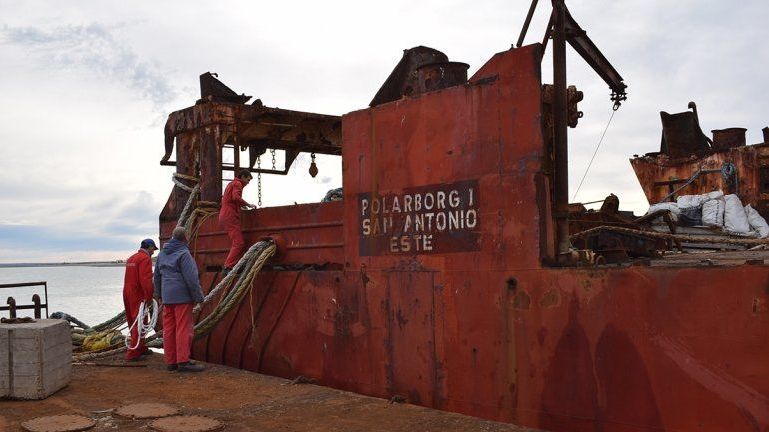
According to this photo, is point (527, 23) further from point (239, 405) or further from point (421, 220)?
point (239, 405)

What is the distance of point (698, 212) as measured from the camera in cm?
755

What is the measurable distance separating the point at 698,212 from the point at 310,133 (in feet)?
17.6

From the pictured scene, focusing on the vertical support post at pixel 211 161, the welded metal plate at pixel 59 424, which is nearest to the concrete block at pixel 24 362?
the welded metal plate at pixel 59 424

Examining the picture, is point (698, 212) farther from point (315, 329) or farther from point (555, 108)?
point (315, 329)

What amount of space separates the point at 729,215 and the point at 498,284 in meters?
3.70

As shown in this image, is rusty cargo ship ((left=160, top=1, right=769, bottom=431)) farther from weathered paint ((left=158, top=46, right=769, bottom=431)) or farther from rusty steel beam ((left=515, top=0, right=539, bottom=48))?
rusty steel beam ((left=515, top=0, right=539, bottom=48))

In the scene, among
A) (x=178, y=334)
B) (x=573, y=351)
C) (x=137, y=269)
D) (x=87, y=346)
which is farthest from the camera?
(x=87, y=346)

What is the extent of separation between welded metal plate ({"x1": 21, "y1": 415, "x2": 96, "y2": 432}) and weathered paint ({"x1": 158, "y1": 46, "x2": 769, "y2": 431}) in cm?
230

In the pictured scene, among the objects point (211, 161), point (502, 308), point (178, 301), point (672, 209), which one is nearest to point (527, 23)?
point (502, 308)

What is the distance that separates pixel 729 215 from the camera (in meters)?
7.31

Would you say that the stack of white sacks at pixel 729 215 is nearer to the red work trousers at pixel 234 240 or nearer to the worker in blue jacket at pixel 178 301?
the red work trousers at pixel 234 240

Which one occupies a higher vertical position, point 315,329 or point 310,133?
point 310,133

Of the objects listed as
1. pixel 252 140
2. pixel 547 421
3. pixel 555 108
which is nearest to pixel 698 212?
pixel 555 108

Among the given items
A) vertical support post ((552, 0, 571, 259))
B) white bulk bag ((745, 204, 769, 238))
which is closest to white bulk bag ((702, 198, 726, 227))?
white bulk bag ((745, 204, 769, 238))
